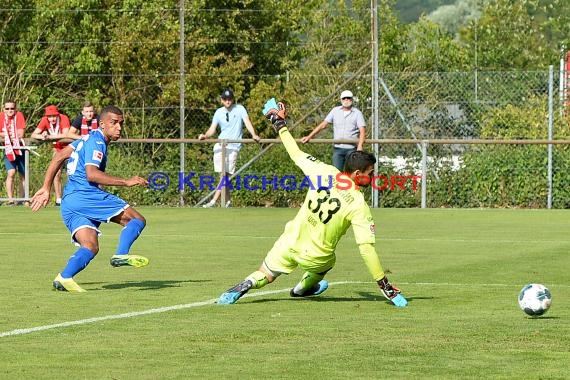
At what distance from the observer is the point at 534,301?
10.1 meters

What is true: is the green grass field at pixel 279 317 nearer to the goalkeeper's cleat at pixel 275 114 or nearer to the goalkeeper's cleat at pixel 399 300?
the goalkeeper's cleat at pixel 399 300

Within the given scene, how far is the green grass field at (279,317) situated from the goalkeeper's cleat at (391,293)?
0.26 feet

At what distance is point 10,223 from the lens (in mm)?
21797

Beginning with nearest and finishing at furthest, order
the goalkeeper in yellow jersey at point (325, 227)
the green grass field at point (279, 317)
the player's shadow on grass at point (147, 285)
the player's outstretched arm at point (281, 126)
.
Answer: the green grass field at point (279, 317) → the goalkeeper in yellow jersey at point (325, 227) → the player's outstretched arm at point (281, 126) → the player's shadow on grass at point (147, 285)

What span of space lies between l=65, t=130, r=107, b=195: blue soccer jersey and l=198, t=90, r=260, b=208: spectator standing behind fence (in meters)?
12.6

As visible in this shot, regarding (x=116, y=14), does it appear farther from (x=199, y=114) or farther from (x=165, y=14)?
(x=199, y=114)

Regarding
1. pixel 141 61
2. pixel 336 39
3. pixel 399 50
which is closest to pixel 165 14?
pixel 141 61

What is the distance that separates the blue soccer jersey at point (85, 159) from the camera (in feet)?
40.8

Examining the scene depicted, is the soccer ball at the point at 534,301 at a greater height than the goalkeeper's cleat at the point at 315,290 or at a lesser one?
greater

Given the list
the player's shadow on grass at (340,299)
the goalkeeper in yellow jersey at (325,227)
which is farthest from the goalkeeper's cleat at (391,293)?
the player's shadow on grass at (340,299)

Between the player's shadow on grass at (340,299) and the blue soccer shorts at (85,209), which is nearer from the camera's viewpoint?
the player's shadow on grass at (340,299)

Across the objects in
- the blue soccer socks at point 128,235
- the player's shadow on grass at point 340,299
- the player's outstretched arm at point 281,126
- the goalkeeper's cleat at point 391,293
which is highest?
the player's outstretched arm at point 281,126

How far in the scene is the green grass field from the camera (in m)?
7.88

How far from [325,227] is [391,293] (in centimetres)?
74
